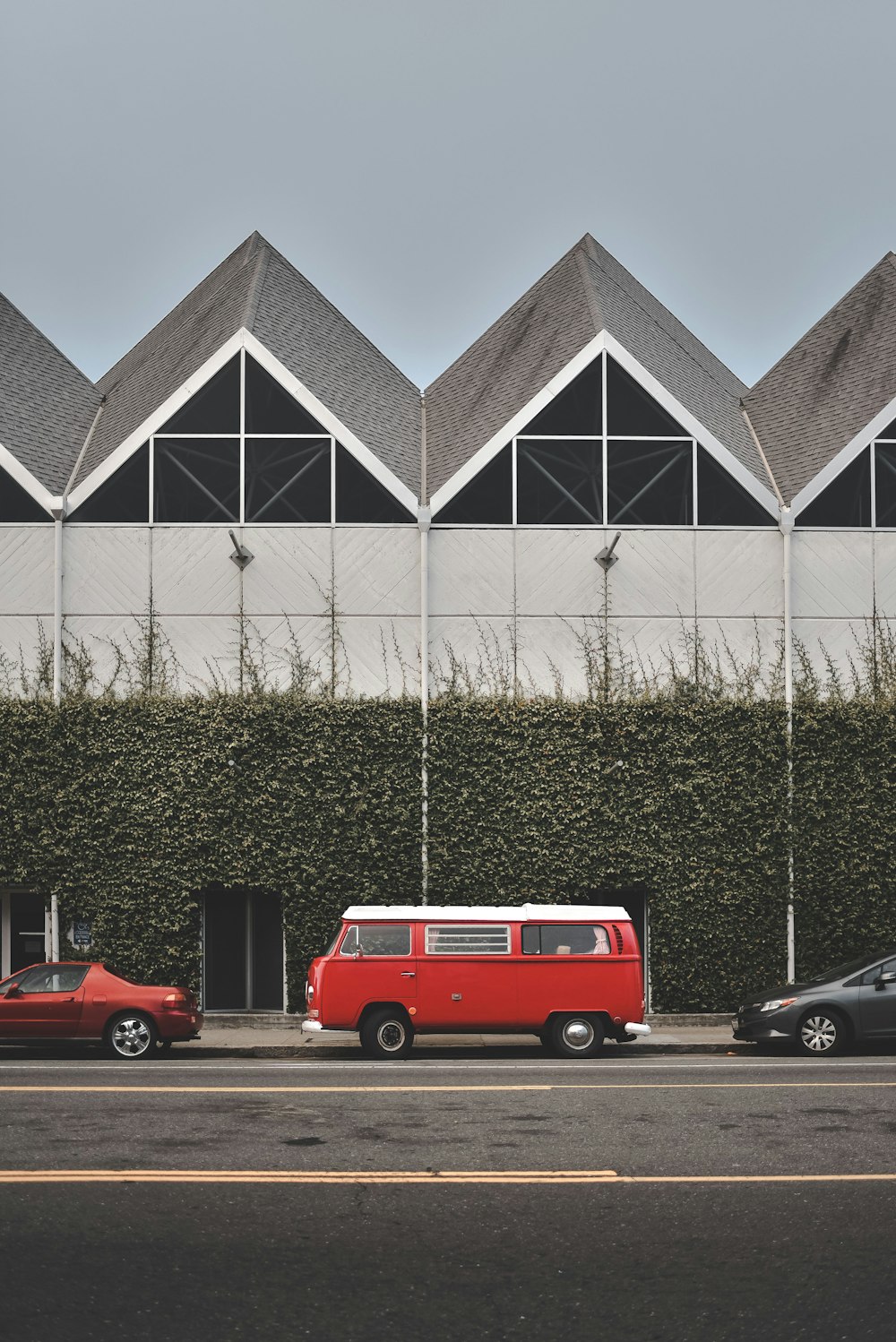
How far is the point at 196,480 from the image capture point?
24.0 metres

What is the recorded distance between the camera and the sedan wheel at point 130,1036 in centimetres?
1823

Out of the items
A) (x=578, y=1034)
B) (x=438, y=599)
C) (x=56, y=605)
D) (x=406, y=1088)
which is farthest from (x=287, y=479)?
(x=406, y=1088)

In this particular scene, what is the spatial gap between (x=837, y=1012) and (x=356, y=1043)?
6.78 meters

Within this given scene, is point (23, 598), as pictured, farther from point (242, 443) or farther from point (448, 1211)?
point (448, 1211)

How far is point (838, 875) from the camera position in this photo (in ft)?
76.9

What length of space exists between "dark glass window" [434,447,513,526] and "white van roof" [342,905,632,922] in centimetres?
780

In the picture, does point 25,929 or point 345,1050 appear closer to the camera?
point 345,1050

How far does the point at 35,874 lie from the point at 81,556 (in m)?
5.41

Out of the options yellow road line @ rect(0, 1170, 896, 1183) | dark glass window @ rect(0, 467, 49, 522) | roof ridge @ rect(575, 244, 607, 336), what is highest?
roof ridge @ rect(575, 244, 607, 336)

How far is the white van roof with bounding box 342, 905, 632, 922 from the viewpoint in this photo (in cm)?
1852

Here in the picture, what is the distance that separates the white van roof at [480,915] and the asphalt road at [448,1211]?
419 centimetres

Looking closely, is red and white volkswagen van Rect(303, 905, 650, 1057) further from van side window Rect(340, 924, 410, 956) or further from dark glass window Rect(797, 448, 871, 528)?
dark glass window Rect(797, 448, 871, 528)

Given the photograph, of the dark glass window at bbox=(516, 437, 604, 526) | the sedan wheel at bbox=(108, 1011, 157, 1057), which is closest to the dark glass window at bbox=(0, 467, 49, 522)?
the dark glass window at bbox=(516, 437, 604, 526)

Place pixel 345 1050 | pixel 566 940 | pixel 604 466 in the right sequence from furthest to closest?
pixel 604 466 → pixel 345 1050 → pixel 566 940
